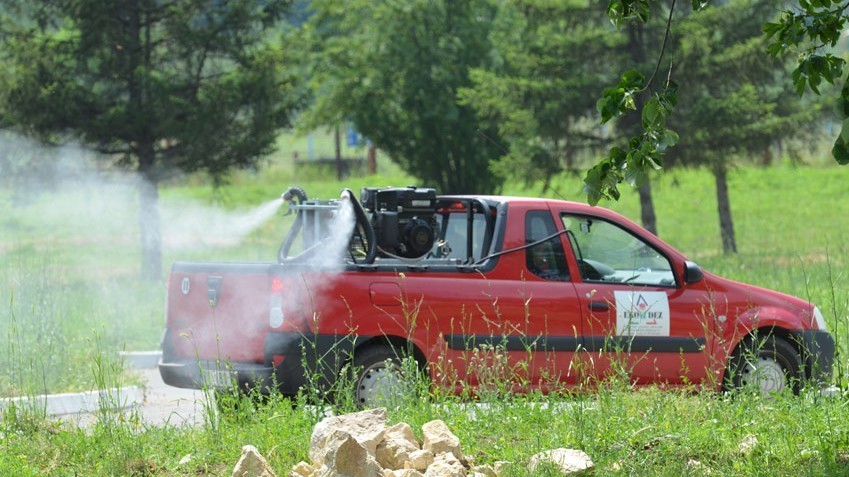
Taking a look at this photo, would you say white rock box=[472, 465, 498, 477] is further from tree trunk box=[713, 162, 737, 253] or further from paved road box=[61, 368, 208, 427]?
tree trunk box=[713, 162, 737, 253]

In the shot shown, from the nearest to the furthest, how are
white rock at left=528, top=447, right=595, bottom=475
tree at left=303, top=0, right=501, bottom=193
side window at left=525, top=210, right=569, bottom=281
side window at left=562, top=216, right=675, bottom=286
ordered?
1. white rock at left=528, top=447, right=595, bottom=475
2. side window at left=525, top=210, right=569, bottom=281
3. side window at left=562, top=216, right=675, bottom=286
4. tree at left=303, top=0, right=501, bottom=193

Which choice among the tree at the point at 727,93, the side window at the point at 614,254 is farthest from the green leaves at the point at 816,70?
the tree at the point at 727,93

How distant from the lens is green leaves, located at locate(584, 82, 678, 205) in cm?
579

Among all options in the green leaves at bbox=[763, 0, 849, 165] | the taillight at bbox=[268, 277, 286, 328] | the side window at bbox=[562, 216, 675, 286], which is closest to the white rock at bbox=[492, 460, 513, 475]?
the green leaves at bbox=[763, 0, 849, 165]

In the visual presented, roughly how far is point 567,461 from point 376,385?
2.49 meters

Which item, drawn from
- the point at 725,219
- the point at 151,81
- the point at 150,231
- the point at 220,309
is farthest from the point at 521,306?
the point at 725,219

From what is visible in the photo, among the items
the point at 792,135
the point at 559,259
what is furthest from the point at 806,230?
the point at 559,259

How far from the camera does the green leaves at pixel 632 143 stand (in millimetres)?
5789

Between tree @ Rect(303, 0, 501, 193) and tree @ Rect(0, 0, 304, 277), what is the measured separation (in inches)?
297

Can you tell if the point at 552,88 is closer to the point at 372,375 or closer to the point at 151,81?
the point at 151,81

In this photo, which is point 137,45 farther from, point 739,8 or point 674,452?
point 674,452

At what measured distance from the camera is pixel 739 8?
24.4 m

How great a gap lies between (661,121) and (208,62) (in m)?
18.9

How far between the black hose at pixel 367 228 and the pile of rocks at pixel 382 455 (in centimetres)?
269
